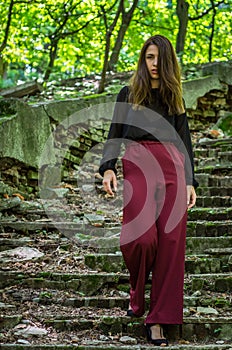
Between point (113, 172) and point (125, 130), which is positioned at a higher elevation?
point (125, 130)

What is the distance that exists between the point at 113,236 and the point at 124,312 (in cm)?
130

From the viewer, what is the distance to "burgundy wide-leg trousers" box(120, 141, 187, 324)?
2764 millimetres

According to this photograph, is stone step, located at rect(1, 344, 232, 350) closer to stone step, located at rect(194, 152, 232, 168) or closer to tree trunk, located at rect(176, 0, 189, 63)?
stone step, located at rect(194, 152, 232, 168)

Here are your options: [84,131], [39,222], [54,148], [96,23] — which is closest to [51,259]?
[39,222]

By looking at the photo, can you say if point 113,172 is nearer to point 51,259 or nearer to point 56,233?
point 51,259

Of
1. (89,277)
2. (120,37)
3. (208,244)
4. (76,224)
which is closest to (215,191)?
(208,244)

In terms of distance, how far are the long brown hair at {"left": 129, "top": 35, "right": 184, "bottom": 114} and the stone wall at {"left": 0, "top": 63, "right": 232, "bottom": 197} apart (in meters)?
2.62

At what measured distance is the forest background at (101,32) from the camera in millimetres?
10648

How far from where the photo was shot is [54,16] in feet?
36.3

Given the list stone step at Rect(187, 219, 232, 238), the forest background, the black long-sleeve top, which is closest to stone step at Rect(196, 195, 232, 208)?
stone step at Rect(187, 219, 232, 238)

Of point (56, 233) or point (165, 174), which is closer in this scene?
point (165, 174)

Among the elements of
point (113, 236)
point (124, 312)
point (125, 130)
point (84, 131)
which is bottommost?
point (124, 312)

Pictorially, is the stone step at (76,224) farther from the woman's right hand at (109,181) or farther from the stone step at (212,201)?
the woman's right hand at (109,181)

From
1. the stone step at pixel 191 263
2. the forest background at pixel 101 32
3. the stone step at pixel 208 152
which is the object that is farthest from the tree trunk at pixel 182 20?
the stone step at pixel 191 263
